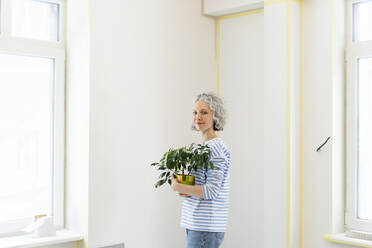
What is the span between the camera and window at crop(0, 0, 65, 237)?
3.10 metres

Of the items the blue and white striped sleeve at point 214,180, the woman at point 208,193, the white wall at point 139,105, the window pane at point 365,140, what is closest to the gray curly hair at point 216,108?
the woman at point 208,193

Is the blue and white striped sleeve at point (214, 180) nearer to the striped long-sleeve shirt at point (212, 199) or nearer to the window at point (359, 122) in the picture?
the striped long-sleeve shirt at point (212, 199)

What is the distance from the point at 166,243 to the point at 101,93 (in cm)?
125

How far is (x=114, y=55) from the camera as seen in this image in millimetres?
3293

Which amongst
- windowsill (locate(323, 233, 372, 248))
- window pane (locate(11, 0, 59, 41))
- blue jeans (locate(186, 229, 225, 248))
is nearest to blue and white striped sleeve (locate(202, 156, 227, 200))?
blue jeans (locate(186, 229, 225, 248))

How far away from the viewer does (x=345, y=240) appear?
3.07 metres

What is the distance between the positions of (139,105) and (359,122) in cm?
152

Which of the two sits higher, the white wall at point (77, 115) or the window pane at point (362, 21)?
the window pane at point (362, 21)

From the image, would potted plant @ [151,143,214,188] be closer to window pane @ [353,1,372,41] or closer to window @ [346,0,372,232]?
window @ [346,0,372,232]

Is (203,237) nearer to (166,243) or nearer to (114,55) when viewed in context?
(166,243)

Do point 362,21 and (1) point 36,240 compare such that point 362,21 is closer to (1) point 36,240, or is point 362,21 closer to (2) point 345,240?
(2) point 345,240

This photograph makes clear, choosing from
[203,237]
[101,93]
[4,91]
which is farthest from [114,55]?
[203,237]

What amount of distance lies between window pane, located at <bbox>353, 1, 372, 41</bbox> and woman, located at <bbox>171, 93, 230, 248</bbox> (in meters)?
1.25

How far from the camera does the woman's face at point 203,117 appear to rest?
2727mm
